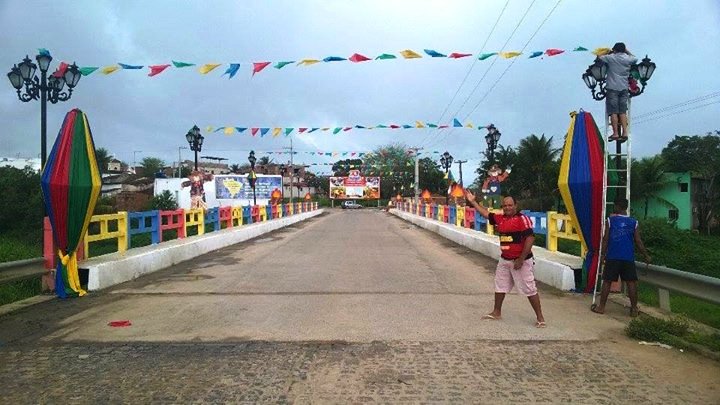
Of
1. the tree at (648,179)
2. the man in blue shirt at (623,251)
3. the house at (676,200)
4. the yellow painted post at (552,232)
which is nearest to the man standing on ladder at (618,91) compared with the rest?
the man in blue shirt at (623,251)

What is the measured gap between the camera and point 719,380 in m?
4.79

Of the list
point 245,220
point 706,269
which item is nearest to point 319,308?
point 706,269

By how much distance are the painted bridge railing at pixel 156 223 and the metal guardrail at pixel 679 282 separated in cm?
819

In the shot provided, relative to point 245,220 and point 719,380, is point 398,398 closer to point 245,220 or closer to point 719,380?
point 719,380

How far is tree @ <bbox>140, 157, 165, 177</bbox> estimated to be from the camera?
343ft

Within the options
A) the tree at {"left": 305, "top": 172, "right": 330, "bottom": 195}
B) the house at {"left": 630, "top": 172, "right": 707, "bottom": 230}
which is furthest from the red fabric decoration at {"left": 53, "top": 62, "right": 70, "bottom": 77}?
the tree at {"left": 305, "top": 172, "right": 330, "bottom": 195}

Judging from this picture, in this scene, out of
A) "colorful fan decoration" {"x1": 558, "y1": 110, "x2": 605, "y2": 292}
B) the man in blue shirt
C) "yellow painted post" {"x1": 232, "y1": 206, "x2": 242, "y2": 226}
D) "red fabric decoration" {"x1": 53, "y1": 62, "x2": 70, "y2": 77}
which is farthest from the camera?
"yellow painted post" {"x1": 232, "y1": 206, "x2": 242, "y2": 226}

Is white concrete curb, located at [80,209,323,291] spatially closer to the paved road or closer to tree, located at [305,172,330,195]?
the paved road

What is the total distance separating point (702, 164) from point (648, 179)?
12.9m

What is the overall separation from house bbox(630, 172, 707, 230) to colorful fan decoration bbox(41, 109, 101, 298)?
124 feet

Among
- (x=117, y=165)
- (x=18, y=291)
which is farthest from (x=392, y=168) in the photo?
(x=18, y=291)

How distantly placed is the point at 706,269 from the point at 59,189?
55.4ft

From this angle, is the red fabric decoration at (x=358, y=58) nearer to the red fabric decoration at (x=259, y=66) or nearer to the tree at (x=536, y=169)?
the red fabric decoration at (x=259, y=66)

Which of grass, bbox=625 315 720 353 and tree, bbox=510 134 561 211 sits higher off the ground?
tree, bbox=510 134 561 211
